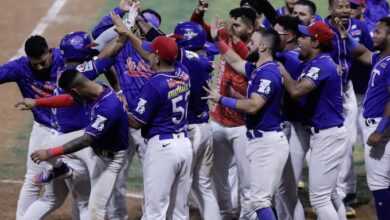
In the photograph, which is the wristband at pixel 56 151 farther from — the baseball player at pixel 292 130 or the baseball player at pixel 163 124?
the baseball player at pixel 292 130

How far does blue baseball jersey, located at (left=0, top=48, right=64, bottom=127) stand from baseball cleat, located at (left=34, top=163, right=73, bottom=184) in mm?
912

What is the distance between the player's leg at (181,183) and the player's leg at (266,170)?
62 centimetres

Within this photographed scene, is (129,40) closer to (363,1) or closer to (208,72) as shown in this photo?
(208,72)

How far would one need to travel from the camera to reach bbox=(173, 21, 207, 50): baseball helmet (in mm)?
9484

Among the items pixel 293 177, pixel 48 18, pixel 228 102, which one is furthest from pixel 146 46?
pixel 48 18

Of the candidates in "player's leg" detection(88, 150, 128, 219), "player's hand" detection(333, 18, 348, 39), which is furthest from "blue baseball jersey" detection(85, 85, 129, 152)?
"player's hand" detection(333, 18, 348, 39)

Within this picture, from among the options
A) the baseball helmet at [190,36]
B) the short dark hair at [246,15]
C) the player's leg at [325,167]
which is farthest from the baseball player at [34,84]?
the player's leg at [325,167]

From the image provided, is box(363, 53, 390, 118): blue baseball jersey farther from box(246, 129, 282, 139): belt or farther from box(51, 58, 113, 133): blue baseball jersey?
box(51, 58, 113, 133): blue baseball jersey

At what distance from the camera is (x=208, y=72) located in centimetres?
940

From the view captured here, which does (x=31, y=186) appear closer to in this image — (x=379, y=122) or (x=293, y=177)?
(x=293, y=177)

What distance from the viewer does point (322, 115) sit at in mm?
9023

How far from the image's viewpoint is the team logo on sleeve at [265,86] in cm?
852

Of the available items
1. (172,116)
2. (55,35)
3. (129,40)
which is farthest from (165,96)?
(55,35)

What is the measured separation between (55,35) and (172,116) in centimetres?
827
